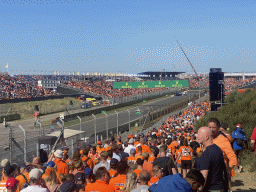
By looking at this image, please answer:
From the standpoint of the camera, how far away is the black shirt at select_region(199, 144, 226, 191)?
4145 millimetres

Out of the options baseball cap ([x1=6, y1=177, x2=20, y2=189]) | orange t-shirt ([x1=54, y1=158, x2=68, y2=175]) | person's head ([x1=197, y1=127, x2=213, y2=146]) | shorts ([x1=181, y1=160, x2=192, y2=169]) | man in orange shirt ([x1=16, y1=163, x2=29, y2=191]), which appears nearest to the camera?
person's head ([x1=197, y1=127, x2=213, y2=146])

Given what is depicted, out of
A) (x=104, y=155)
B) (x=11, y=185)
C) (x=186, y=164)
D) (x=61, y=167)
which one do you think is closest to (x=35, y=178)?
(x=11, y=185)

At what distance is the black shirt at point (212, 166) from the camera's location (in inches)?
163

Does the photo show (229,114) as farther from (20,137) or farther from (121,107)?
(121,107)

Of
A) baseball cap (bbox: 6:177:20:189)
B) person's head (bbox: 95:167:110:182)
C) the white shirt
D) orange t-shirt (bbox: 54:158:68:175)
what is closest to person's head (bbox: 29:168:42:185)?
the white shirt

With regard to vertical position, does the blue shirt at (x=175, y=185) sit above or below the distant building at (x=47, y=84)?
above

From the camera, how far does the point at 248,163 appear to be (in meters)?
10.9

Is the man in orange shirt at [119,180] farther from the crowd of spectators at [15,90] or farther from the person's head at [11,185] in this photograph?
the crowd of spectators at [15,90]

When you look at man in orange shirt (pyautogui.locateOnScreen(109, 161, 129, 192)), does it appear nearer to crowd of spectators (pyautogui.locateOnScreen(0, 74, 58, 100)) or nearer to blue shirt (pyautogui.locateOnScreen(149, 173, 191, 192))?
blue shirt (pyautogui.locateOnScreen(149, 173, 191, 192))

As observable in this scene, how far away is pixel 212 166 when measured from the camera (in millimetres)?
4168

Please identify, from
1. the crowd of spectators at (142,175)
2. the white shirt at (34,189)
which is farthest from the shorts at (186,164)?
the white shirt at (34,189)

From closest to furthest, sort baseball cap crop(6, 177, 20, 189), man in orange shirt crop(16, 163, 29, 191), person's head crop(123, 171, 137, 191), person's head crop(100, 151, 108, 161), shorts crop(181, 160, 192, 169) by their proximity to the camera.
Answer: person's head crop(123, 171, 137, 191) → baseball cap crop(6, 177, 20, 189) → man in orange shirt crop(16, 163, 29, 191) → person's head crop(100, 151, 108, 161) → shorts crop(181, 160, 192, 169)

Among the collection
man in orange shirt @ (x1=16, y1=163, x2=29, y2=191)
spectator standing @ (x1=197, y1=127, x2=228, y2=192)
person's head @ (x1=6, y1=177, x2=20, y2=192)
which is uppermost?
spectator standing @ (x1=197, y1=127, x2=228, y2=192)

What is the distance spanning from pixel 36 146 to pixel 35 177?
29.6 ft
